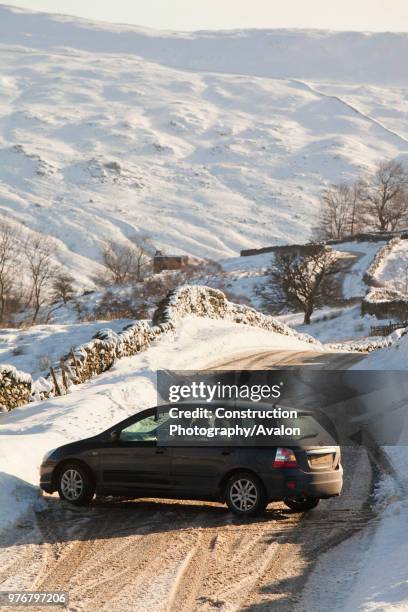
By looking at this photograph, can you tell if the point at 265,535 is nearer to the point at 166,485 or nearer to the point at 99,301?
the point at 166,485

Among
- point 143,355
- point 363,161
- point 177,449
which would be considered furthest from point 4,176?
point 177,449

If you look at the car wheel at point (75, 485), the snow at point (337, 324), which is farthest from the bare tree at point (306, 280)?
the car wheel at point (75, 485)

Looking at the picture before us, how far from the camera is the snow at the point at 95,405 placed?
15044 mm

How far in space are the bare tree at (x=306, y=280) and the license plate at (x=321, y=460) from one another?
55828mm

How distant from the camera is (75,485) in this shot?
47.5ft

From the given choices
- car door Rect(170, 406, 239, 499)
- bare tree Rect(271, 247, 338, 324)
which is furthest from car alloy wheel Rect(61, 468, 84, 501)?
bare tree Rect(271, 247, 338, 324)

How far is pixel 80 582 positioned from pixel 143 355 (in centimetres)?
2184

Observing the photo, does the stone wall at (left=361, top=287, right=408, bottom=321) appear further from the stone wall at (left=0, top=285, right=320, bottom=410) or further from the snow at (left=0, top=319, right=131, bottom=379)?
the snow at (left=0, top=319, right=131, bottom=379)

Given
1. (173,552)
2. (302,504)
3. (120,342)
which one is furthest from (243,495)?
(120,342)

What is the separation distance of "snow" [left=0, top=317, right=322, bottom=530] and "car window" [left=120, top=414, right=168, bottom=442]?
1.64m

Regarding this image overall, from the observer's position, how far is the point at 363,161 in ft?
644

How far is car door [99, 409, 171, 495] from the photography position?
14.2m

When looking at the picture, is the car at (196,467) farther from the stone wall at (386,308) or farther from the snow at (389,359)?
the stone wall at (386,308)

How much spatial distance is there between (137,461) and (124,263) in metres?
96.3
